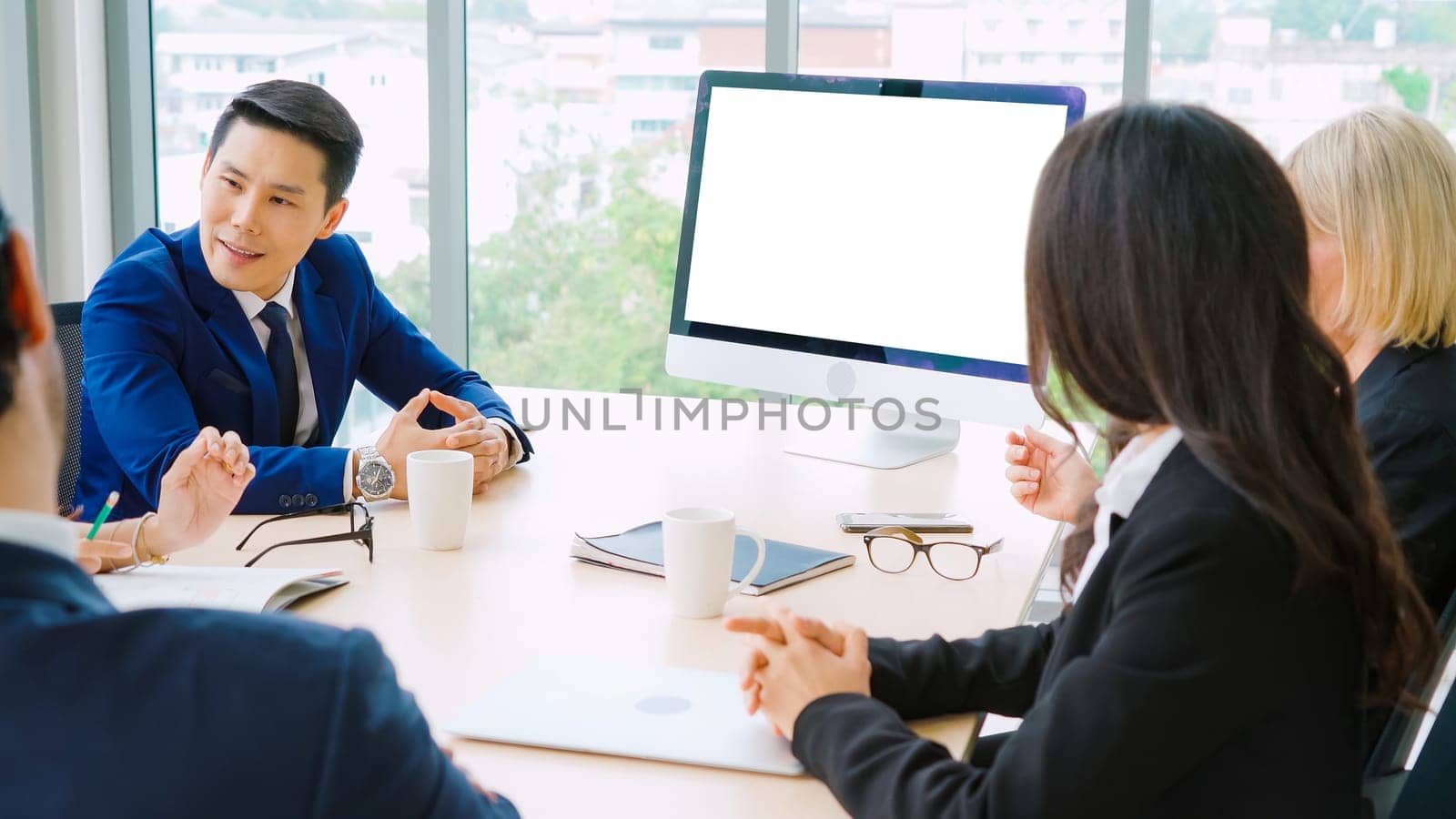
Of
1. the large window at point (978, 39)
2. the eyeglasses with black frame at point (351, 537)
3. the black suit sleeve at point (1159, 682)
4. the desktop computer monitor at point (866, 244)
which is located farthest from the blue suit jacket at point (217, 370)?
the large window at point (978, 39)

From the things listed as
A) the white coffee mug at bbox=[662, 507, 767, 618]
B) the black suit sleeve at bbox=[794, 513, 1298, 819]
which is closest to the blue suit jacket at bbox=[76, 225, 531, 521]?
the white coffee mug at bbox=[662, 507, 767, 618]

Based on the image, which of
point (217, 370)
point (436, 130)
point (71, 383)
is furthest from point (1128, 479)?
point (436, 130)

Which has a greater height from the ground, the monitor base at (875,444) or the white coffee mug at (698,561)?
the white coffee mug at (698,561)

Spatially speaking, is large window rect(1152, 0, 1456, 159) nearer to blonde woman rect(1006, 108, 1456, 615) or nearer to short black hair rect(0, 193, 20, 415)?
blonde woman rect(1006, 108, 1456, 615)

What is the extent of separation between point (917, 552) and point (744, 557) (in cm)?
21

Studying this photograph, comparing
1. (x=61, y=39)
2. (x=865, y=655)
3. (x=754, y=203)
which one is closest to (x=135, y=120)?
(x=61, y=39)

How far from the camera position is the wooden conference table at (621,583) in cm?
97

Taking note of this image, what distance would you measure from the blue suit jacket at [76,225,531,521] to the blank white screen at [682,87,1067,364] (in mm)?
457

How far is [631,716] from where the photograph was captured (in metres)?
1.06

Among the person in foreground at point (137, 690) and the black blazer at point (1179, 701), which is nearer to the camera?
the person in foreground at point (137, 690)

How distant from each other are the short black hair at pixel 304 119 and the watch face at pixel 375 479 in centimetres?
52

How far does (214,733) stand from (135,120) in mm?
3428

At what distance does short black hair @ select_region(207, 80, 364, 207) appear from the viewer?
6.40ft

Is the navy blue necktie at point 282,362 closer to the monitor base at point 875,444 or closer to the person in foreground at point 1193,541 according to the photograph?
the monitor base at point 875,444
